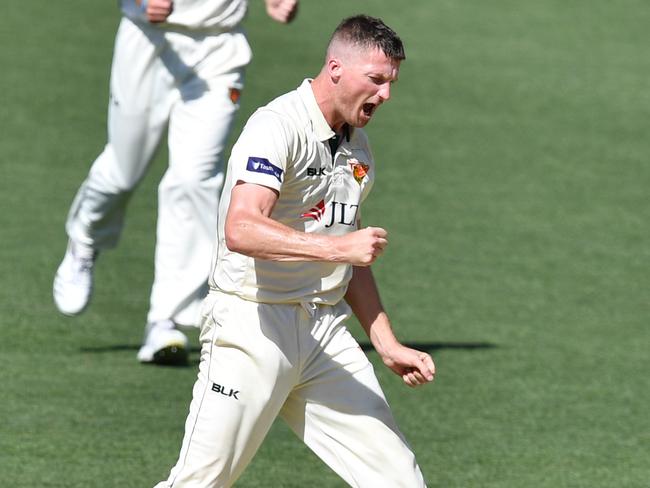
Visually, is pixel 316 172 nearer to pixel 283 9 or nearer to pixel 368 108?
pixel 368 108

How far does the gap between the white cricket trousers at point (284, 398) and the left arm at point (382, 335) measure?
11 cm

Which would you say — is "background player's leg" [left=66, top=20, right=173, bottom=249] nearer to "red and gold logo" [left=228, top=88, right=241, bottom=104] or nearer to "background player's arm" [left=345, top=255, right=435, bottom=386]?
"red and gold logo" [left=228, top=88, right=241, bottom=104]

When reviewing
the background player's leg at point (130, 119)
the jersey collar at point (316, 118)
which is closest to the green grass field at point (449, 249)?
the background player's leg at point (130, 119)

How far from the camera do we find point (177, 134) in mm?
8633

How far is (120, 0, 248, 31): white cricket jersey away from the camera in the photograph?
863 centimetres

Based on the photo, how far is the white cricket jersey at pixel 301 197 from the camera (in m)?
5.27

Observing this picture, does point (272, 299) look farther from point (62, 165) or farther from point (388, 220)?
point (62, 165)

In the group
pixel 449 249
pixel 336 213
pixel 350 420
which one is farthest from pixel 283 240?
pixel 449 249

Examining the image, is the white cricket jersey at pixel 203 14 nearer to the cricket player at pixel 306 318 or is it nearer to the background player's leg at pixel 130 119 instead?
the background player's leg at pixel 130 119

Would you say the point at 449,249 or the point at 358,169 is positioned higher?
the point at 358,169

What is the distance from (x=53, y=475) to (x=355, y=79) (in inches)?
106

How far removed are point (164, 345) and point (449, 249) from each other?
346 cm

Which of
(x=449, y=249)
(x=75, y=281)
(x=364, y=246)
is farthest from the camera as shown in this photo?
(x=449, y=249)

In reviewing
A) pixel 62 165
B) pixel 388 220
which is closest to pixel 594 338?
pixel 388 220
